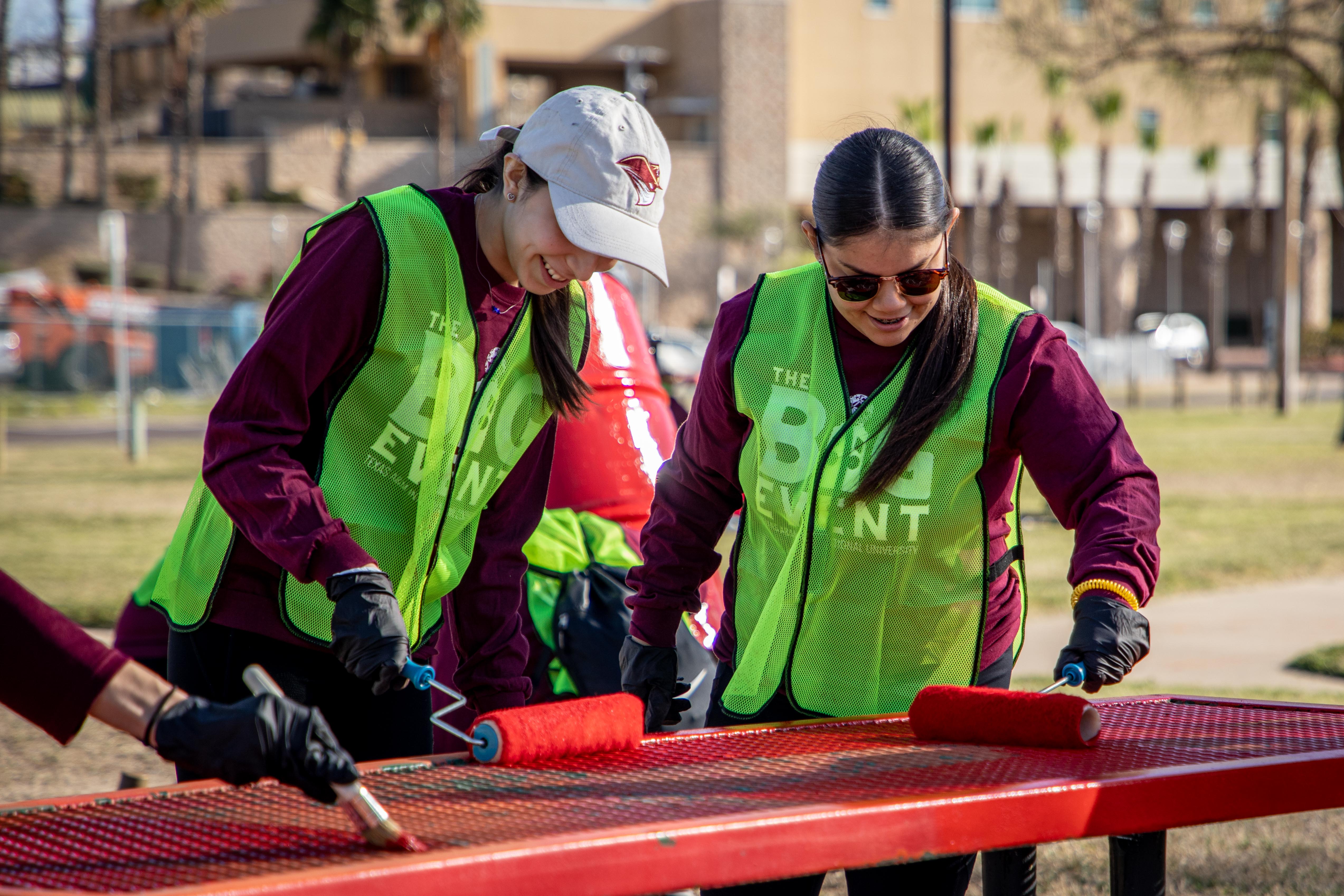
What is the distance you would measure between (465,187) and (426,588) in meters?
0.72

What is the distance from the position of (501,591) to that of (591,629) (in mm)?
900

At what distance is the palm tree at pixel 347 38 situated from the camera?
44000mm

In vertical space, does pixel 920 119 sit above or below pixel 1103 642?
above

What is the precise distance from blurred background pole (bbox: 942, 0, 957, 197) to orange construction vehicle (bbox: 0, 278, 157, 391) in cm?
2022

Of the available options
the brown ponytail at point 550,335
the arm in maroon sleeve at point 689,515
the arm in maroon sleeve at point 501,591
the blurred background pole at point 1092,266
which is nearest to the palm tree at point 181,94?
the blurred background pole at point 1092,266

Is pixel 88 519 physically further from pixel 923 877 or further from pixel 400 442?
pixel 923 877

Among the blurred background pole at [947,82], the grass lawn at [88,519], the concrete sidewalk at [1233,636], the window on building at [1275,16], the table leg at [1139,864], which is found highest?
the window on building at [1275,16]

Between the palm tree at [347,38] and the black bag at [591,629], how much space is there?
4256cm

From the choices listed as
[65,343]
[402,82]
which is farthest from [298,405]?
[402,82]

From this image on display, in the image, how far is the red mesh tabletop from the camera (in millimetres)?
1550

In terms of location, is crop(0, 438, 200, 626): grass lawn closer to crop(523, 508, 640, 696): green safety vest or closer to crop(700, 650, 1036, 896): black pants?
crop(523, 508, 640, 696): green safety vest

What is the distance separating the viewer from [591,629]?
12.0 ft

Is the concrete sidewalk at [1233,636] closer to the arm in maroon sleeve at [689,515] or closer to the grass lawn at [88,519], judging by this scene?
the arm in maroon sleeve at [689,515]

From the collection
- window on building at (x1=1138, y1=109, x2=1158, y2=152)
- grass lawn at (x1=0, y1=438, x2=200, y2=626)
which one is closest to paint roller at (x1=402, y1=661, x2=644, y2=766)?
grass lawn at (x1=0, y1=438, x2=200, y2=626)
